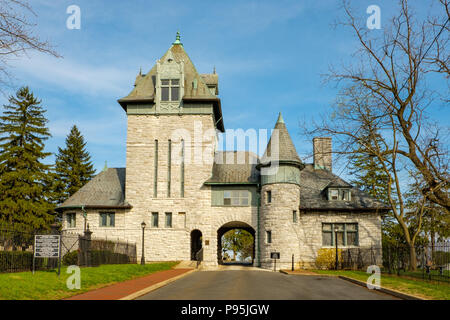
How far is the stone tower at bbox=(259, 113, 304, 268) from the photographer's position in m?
32.5

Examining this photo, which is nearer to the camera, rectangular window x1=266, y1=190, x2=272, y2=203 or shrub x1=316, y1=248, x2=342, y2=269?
shrub x1=316, y1=248, x2=342, y2=269

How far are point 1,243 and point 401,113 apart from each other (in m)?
20.1

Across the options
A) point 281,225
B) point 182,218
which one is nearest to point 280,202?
point 281,225

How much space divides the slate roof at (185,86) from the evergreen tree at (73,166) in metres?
20.9

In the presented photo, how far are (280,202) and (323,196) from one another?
4468 mm

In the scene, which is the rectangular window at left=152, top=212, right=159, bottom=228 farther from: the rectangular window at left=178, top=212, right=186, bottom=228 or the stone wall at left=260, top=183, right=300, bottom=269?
the stone wall at left=260, top=183, right=300, bottom=269

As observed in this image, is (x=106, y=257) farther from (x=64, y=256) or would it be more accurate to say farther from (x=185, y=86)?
(x=185, y=86)

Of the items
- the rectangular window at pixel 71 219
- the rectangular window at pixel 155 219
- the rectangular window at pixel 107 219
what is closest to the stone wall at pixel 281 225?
the rectangular window at pixel 155 219

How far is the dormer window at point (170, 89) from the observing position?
120ft

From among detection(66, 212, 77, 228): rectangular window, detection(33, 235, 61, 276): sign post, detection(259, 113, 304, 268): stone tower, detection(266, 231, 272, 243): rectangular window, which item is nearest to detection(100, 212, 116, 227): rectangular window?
detection(66, 212, 77, 228): rectangular window

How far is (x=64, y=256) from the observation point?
26766 millimetres

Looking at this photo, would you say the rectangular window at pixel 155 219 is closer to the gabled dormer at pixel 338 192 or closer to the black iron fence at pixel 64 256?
the black iron fence at pixel 64 256

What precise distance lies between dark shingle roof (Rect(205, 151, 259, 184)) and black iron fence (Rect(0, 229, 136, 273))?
858cm

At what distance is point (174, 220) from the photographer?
3484cm
